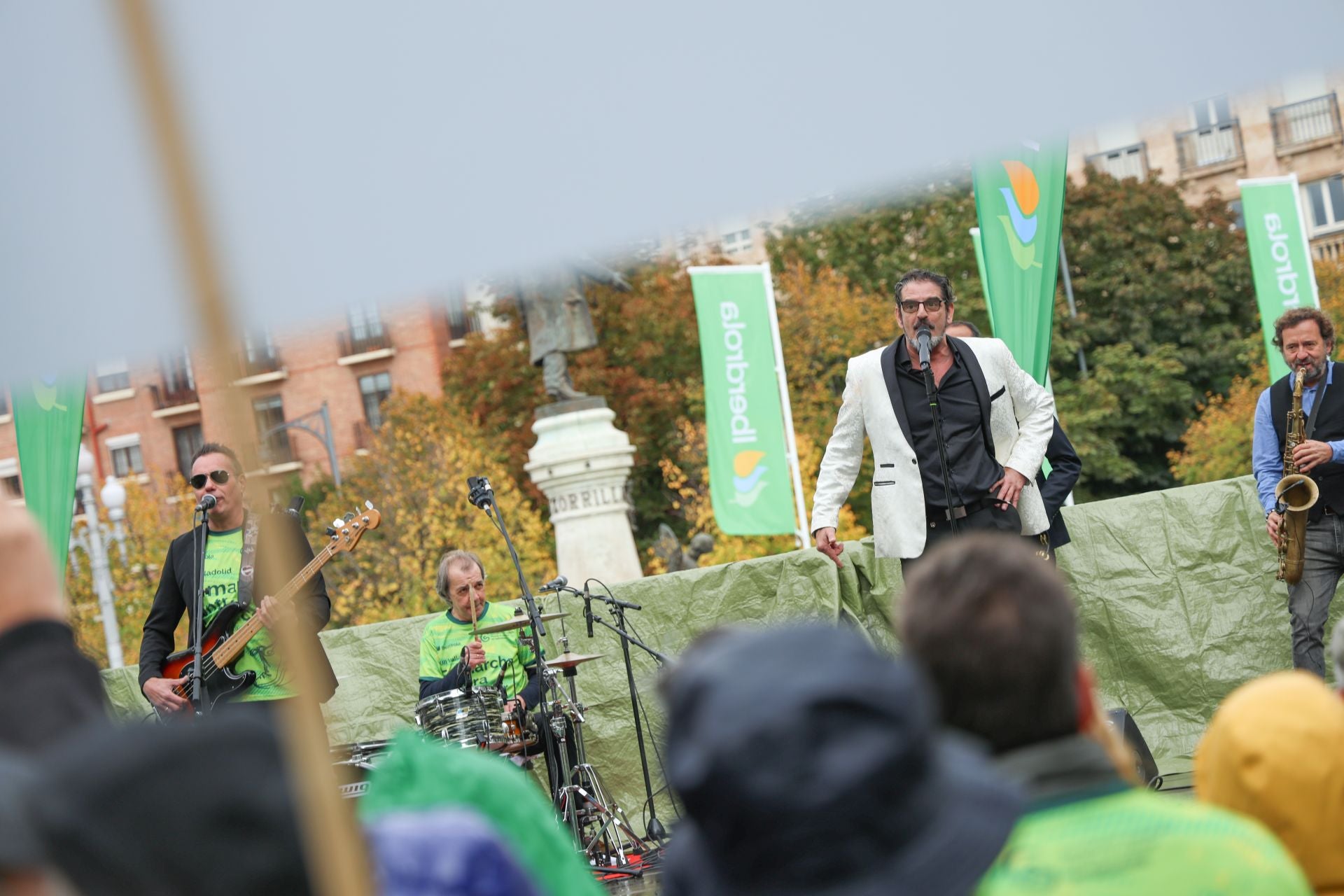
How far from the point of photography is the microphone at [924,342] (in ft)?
18.3

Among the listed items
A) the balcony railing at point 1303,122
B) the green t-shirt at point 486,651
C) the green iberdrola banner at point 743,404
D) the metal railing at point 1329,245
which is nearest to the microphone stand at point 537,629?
the green t-shirt at point 486,651

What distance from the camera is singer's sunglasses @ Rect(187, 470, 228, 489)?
5684 millimetres

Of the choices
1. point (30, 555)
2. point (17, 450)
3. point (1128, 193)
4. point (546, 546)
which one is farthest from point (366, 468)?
point (30, 555)

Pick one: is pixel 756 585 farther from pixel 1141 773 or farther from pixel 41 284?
pixel 41 284

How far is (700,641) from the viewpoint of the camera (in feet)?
5.91

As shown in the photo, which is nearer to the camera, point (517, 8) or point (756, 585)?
point (517, 8)

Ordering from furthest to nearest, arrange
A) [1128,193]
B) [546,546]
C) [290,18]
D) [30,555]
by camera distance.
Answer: [1128,193] < [546,546] < [30,555] < [290,18]

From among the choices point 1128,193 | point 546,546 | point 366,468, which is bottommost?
point 546,546

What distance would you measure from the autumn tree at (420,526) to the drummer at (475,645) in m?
23.0

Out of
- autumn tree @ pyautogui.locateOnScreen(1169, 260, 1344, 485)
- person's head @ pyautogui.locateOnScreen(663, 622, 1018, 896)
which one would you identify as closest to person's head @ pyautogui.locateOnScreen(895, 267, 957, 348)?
person's head @ pyautogui.locateOnScreen(663, 622, 1018, 896)

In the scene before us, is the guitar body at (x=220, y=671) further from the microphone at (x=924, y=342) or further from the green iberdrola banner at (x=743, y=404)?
the green iberdrola banner at (x=743, y=404)

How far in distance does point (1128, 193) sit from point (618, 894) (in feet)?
120

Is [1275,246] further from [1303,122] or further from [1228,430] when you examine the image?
[1303,122]

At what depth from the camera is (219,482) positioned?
5715 mm
